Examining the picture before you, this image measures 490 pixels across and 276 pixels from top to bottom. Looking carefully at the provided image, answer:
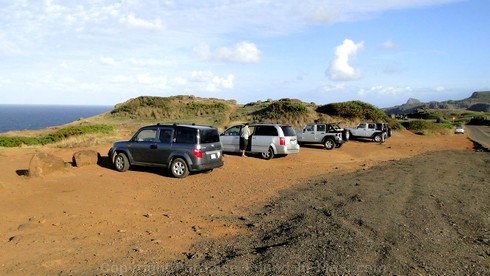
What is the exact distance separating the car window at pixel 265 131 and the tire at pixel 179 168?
661 cm

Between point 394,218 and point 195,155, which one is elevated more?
point 195,155

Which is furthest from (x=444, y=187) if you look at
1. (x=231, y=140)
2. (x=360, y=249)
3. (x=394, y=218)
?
(x=231, y=140)

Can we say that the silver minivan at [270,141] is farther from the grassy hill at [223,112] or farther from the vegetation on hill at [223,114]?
the grassy hill at [223,112]

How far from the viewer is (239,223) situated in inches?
313

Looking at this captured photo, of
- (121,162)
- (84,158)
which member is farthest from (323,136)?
(84,158)

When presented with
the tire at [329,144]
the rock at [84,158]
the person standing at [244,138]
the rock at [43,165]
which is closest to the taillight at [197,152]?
the rock at [43,165]

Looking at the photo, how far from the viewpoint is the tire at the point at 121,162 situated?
1342 cm

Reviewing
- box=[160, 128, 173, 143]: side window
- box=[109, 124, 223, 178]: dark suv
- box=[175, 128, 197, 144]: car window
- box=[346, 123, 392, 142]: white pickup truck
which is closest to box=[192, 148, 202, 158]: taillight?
box=[109, 124, 223, 178]: dark suv

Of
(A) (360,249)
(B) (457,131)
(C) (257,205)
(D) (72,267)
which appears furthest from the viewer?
(B) (457,131)

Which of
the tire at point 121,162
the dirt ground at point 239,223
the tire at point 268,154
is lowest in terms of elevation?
the dirt ground at point 239,223

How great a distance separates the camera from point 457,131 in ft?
167

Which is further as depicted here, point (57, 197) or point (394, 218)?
point (57, 197)

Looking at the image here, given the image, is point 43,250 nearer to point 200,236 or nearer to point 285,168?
point 200,236

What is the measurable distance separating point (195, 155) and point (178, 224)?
4.84 metres
